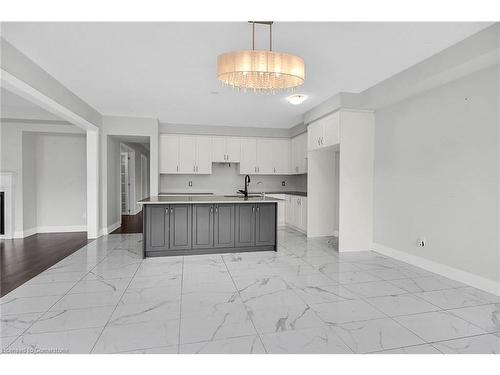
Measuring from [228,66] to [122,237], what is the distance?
15.1 ft

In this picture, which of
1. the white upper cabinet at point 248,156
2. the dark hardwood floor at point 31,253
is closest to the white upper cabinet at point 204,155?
the white upper cabinet at point 248,156

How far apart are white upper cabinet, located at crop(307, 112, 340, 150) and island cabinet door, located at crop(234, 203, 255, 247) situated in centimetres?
174

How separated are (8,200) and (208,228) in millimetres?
4243

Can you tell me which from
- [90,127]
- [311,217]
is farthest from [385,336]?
[90,127]

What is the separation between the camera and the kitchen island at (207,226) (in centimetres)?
435

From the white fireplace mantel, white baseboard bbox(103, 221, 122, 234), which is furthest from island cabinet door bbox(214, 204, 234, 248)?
the white fireplace mantel

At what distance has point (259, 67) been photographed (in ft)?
7.53

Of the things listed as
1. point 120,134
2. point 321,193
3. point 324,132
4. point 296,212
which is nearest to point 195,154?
point 120,134

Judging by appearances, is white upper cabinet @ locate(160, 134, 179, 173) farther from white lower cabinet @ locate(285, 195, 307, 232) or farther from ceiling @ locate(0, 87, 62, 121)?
white lower cabinet @ locate(285, 195, 307, 232)

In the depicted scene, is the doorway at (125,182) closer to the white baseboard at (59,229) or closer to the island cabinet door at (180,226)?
the white baseboard at (59,229)

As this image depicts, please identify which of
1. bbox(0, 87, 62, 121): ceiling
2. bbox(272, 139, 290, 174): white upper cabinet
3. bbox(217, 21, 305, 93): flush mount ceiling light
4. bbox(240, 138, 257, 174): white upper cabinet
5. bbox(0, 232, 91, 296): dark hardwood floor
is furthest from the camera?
bbox(272, 139, 290, 174): white upper cabinet

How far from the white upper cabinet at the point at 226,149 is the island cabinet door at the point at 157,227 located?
292 cm

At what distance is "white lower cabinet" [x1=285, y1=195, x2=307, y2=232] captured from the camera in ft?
20.6

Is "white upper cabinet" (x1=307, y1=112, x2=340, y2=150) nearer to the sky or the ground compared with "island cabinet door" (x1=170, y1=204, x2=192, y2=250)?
nearer to the sky
